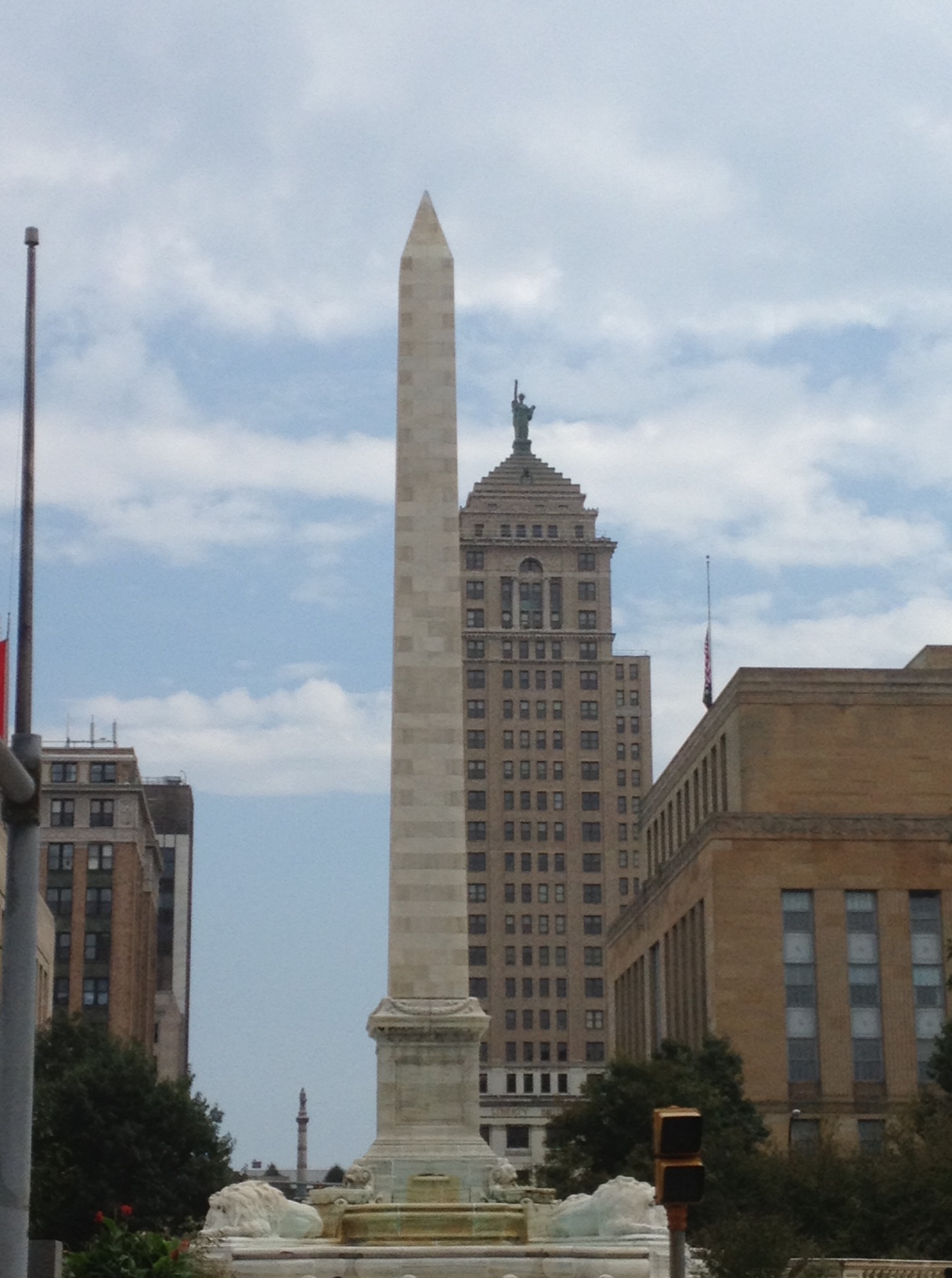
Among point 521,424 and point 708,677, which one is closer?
point 708,677

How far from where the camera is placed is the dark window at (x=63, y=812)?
5605 inches

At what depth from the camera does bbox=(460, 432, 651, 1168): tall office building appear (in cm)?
17212

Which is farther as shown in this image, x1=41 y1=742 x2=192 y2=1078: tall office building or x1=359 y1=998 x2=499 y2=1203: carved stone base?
x1=41 y1=742 x2=192 y2=1078: tall office building

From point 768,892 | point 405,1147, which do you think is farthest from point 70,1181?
point 768,892

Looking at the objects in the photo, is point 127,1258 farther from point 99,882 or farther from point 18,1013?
point 99,882

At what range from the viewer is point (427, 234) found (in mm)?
52031

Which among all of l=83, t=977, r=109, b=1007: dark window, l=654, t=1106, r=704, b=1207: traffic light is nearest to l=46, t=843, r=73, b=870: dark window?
l=83, t=977, r=109, b=1007: dark window

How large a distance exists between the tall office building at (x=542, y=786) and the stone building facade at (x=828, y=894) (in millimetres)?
80833

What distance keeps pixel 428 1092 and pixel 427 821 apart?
5690 millimetres

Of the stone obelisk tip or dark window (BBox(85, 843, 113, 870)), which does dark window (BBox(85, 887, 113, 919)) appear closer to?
dark window (BBox(85, 843, 113, 870))

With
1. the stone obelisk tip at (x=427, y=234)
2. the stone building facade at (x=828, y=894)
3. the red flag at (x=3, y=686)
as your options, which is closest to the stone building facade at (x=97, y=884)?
the stone building facade at (x=828, y=894)

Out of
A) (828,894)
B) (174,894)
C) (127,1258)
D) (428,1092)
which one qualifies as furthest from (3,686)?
(174,894)

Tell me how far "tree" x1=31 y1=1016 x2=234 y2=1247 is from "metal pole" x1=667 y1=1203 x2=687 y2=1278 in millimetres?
50275

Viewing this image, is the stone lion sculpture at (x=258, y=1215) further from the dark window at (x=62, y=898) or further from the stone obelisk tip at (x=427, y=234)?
the dark window at (x=62, y=898)
